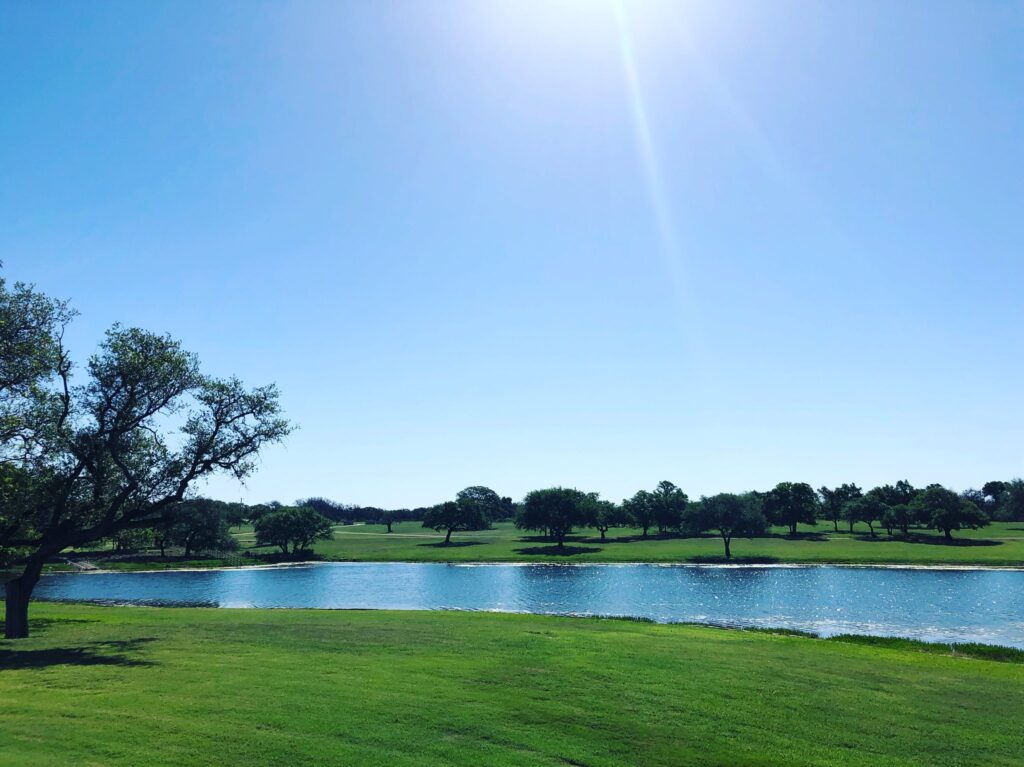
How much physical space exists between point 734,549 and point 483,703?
5122 inches

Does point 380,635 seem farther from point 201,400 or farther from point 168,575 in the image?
point 168,575

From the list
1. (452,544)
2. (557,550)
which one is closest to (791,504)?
(557,550)

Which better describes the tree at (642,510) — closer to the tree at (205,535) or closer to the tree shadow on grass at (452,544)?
the tree shadow on grass at (452,544)

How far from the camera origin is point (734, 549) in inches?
5359

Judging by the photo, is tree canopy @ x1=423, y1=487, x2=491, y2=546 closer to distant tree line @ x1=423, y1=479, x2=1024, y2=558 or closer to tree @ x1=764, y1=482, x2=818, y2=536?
A: distant tree line @ x1=423, y1=479, x2=1024, y2=558

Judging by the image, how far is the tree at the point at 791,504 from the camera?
17000 centimetres

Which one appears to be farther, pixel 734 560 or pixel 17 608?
pixel 734 560

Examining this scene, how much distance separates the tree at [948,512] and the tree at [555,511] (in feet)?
254

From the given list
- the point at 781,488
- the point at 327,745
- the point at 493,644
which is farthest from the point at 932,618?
the point at 781,488

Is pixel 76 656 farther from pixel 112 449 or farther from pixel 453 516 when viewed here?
pixel 453 516

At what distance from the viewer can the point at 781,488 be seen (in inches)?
6860

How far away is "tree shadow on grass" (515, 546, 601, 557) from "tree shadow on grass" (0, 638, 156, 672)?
11355 cm

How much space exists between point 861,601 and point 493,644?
56.9 m

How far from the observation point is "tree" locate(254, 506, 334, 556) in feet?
486
